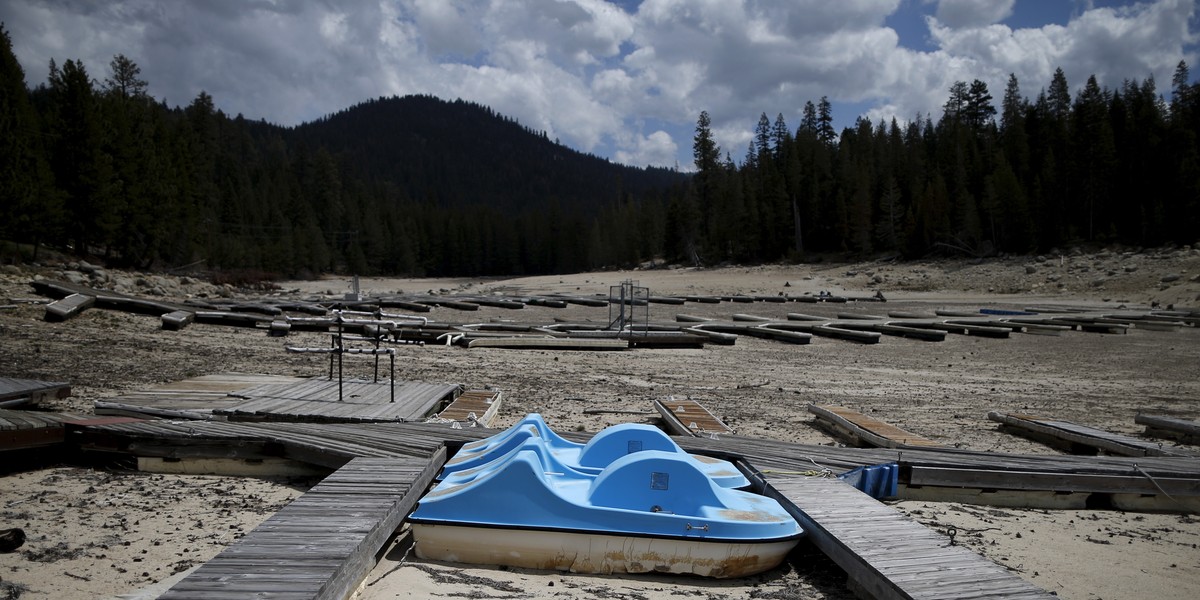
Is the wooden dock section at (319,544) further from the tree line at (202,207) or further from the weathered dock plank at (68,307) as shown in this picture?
the tree line at (202,207)

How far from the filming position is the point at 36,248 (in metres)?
34.3

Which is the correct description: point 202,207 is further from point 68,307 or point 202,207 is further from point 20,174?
point 68,307

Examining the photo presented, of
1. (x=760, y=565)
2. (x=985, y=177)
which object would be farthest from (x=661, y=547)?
(x=985, y=177)

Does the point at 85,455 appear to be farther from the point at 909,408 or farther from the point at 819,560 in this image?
the point at 909,408

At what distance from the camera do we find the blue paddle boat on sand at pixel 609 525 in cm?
523

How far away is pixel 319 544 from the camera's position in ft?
15.4

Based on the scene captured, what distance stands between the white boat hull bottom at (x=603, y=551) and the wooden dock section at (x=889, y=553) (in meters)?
0.42

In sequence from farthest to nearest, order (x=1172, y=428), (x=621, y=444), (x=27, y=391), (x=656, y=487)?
(x=1172, y=428) < (x=27, y=391) < (x=621, y=444) < (x=656, y=487)

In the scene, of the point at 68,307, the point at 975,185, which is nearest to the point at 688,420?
the point at 68,307

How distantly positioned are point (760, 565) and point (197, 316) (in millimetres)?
20674

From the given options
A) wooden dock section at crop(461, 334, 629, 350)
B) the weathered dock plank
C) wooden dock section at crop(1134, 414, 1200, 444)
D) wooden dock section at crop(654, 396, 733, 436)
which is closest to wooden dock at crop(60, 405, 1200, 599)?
wooden dock section at crop(654, 396, 733, 436)

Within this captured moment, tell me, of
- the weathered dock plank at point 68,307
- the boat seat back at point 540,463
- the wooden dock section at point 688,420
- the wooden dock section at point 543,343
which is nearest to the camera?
the boat seat back at point 540,463

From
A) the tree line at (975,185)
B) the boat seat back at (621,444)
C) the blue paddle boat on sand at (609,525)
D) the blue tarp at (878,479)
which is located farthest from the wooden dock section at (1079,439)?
the tree line at (975,185)

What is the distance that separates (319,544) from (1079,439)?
31.4 feet
